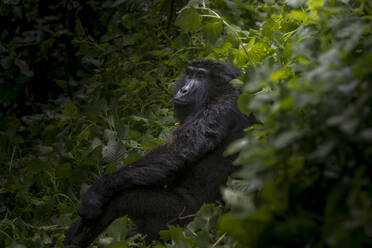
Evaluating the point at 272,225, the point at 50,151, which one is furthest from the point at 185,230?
the point at 50,151

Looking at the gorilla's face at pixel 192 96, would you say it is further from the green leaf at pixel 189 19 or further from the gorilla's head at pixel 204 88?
the green leaf at pixel 189 19

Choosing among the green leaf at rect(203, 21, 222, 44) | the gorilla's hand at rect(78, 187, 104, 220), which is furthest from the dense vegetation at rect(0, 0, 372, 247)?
the gorilla's hand at rect(78, 187, 104, 220)

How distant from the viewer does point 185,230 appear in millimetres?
1669

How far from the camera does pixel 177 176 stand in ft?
6.08

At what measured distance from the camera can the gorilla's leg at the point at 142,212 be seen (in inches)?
71.0

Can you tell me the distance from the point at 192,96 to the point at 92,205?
618 millimetres

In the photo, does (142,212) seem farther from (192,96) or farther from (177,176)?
(192,96)

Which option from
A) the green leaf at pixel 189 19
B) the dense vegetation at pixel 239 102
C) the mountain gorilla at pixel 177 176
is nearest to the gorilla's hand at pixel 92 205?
the mountain gorilla at pixel 177 176

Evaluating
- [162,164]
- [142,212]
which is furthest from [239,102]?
[142,212]

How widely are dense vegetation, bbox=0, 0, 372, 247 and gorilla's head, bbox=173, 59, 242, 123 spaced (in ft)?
0.46

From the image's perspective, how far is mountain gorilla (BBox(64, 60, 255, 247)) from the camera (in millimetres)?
1788

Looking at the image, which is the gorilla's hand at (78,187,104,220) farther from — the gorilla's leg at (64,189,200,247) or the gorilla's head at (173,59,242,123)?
the gorilla's head at (173,59,242,123)

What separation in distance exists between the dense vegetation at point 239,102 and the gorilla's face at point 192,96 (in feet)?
0.67

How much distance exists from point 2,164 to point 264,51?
2121mm
